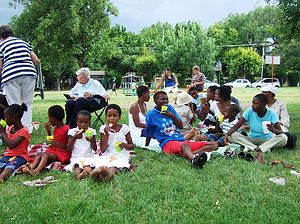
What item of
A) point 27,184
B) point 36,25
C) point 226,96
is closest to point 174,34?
point 36,25

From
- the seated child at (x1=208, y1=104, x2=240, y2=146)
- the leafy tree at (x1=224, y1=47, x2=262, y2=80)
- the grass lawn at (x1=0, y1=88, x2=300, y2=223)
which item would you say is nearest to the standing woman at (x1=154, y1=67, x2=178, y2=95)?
the seated child at (x1=208, y1=104, x2=240, y2=146)

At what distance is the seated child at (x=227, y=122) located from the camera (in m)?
6.77

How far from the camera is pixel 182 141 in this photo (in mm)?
5723

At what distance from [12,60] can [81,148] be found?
8.11 ft

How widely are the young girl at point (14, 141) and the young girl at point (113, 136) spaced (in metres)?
0.97

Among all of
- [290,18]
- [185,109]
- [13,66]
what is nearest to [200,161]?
[185,109]

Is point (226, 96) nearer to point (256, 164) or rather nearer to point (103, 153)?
point (256, 164)

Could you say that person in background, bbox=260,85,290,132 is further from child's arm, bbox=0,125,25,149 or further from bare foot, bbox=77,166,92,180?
child's arm, bbox=0,125,25,149

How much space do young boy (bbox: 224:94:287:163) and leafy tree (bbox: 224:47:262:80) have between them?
53008 millimetres

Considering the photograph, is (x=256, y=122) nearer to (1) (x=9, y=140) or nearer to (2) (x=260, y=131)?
(2) (x=260, y=131)

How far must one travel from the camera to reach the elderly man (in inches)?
292

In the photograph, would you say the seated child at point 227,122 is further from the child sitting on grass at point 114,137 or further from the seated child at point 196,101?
the child sitting on grass at point 114,137

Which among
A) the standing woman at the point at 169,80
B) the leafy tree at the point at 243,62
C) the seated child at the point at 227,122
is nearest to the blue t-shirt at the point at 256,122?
the seated child at the point at 227,122

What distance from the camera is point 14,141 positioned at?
15.9ft
